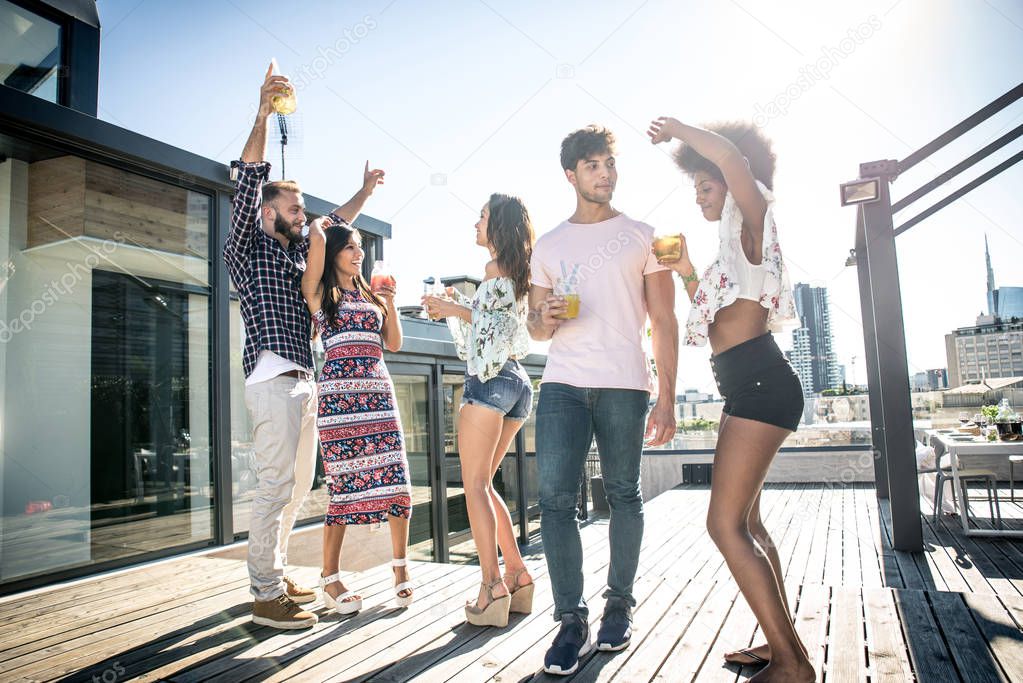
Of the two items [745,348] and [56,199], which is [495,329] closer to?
[745,348]

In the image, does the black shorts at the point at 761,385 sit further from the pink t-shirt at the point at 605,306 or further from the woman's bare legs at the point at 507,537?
the woman's bare legs at the point at 507,537

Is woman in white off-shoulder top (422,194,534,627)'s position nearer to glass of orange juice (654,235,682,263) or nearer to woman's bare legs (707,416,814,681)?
glass of orange juice (654,235,682,263)

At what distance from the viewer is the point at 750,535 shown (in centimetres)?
146

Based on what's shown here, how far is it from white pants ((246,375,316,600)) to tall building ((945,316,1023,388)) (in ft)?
29.6

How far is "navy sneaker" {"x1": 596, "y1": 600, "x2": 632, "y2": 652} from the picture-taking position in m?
1.75

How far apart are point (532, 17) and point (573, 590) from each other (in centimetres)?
342

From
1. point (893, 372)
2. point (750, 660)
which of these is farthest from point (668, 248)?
point (893, 372)

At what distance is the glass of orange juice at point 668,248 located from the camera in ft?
5.55

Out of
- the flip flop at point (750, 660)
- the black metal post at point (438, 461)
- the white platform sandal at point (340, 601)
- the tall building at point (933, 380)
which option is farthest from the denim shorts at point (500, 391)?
the tall building at point (933, 380)

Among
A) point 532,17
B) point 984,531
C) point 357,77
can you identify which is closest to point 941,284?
point 984,531

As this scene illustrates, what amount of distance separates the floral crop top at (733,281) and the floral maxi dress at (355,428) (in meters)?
1.30

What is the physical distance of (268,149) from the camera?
2400 millimetres

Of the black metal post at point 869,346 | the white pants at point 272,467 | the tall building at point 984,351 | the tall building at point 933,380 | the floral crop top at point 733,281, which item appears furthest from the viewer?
the tall building at point 984,351

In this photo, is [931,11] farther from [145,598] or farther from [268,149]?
[145,598]
